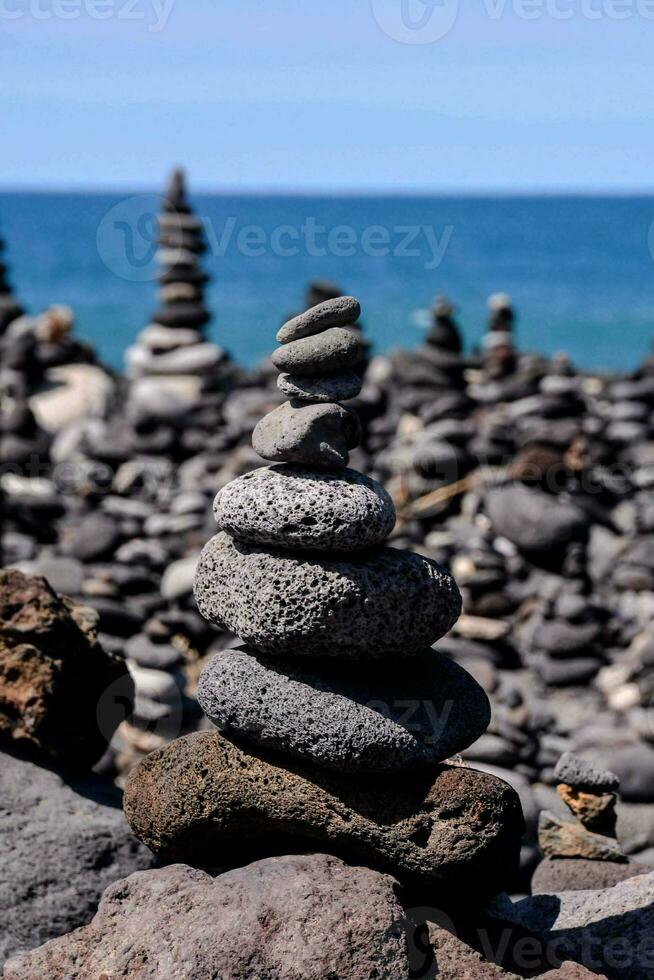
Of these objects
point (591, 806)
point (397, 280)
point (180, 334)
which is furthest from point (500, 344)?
point (397, 280)

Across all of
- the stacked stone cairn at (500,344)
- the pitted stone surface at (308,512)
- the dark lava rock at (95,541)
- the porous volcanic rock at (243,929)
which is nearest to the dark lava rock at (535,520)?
the dark lava rock at (95,541)

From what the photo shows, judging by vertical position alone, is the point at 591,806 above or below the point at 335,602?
below

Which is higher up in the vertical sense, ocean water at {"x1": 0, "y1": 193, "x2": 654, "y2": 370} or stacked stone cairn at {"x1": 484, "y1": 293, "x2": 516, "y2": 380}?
stacked stone cairn at {"x1": 484, "y1": 293, "x2": 516, "y2": 380}

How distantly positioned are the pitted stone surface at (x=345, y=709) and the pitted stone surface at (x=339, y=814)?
10 cm

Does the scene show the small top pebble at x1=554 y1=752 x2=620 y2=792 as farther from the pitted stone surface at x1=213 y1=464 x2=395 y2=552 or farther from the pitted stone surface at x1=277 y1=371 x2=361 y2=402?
the pitted stone surface at x1=277 y1=371 x2=361 y2=402

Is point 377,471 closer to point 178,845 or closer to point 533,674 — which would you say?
point 533,674

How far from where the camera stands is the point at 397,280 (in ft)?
187

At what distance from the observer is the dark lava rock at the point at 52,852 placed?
567cm

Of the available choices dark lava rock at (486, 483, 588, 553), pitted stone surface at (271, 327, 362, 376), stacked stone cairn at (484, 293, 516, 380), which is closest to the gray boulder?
pitted stone surface at (271, 327, 362, 376)

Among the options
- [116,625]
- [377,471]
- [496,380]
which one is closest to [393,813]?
[116,625]

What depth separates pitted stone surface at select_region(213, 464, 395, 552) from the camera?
16.3 ft

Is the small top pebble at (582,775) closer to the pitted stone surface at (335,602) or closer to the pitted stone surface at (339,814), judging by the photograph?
the pitted stone surface at (339,814)

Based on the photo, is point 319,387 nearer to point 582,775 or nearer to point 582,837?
point 582,775

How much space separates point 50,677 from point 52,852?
813 mm
